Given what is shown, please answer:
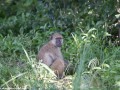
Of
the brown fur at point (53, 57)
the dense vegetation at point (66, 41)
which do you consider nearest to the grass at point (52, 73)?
the dense vegetation at point (66, 41)

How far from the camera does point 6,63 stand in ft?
24.8

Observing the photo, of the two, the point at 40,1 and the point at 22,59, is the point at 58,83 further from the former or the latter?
the point at 40,1

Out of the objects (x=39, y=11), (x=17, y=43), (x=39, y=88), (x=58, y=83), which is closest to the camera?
(x=39, y=88)

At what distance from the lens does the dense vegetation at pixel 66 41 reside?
20.3 feet

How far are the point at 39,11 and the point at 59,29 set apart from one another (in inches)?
39.6

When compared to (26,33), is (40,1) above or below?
above

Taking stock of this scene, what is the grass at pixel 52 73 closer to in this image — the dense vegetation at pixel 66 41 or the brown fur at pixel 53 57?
the dense vegetation at pixel 66 41

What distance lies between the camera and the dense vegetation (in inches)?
243

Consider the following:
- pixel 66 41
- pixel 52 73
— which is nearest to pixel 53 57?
pixel 52 73

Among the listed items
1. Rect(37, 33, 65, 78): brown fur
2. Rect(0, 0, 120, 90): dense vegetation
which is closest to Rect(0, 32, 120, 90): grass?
Rect(0, 0, 120, 90): dense vegetation

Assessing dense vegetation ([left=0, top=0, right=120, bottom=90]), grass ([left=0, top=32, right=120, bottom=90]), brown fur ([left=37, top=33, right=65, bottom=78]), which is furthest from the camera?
brown fur ([left=37, top=33, right=65, bottom=78])

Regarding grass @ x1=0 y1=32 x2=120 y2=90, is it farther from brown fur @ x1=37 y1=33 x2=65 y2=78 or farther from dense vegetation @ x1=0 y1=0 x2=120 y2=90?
brown fur @ x1=37 y1=33 x2=65 y2=78

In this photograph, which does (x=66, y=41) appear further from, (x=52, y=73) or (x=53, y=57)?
(x=52, y=73)

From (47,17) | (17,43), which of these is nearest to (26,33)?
(47,17)
